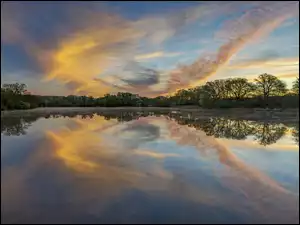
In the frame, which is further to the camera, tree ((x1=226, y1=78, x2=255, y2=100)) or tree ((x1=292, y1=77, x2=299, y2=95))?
tree ((x1=226, y1=78, x2=255, y2=100))

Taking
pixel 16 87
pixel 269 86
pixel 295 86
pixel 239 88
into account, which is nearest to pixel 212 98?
pixel 239 88

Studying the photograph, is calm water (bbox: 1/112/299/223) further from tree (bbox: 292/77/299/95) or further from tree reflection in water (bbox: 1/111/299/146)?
tree (bbox: 292/77/299/95)

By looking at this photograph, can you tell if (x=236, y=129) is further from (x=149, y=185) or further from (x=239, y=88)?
(x=239, y=88)

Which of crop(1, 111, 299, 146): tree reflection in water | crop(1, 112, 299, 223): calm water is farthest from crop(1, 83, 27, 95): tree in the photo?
crop(1, 112, 299, 223): calm water

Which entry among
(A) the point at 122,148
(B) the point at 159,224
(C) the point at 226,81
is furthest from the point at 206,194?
(C) the point at 226,81

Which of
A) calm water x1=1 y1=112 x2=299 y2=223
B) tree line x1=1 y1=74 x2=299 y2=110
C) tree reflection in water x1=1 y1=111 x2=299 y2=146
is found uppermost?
tree line x1=1 y1=74 x2=299 y2=110

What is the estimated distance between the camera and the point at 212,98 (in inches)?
2972

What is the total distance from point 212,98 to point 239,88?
6615mm

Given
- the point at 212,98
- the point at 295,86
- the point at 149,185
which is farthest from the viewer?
the point at 212,98

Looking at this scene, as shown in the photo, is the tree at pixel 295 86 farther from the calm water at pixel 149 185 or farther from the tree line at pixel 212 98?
the calm water at pixel 149 185

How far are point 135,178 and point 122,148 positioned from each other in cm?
526

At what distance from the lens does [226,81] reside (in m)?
77.4

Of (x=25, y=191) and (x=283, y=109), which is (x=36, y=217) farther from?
(x=283, y=109)

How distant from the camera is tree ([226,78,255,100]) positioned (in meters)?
70.5
